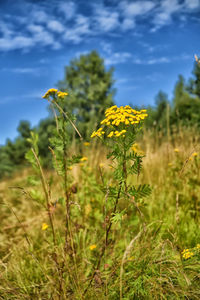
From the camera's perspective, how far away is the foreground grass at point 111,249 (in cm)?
126

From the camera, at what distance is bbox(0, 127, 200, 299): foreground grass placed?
1263mm

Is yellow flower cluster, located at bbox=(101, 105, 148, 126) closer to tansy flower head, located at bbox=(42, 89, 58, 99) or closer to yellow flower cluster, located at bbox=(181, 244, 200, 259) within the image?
tansy flower head, located at bbox=(42, 89, 58, 99)

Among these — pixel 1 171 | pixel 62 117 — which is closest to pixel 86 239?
pixel 62 117

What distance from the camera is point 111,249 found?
5.65 feet

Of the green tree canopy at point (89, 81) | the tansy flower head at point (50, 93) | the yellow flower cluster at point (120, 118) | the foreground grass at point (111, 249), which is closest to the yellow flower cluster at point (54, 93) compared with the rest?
the tansy flower head at point (50, 93)

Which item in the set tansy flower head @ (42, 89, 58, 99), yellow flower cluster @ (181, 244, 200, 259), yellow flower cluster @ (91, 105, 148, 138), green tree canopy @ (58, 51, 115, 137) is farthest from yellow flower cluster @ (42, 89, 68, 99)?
green tree canopy @ (58, 51, 115, 137)

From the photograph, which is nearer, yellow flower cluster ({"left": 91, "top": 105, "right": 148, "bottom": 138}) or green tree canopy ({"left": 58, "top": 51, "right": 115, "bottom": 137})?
yellow flower cluster ({"left": 91, "top": 105, "right": 148, "bottom": 138})

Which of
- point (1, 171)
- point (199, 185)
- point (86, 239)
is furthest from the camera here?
point (1, 171)

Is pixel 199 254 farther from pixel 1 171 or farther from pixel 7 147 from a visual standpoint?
pixel 1 171

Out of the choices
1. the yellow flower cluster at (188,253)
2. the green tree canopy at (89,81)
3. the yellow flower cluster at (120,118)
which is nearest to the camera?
the yellow flower cluster at (120,118)

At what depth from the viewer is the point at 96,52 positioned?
21.5 metres

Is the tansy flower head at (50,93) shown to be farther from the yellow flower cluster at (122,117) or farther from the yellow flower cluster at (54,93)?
the yellow flower cluster at (122,117)

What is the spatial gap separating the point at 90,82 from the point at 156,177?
18519mm

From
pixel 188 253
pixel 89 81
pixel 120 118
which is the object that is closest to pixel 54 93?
pixel 120 118
